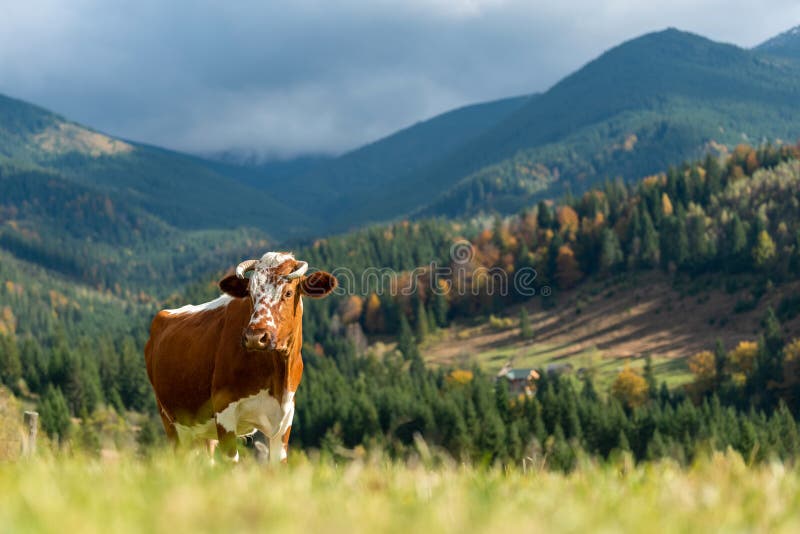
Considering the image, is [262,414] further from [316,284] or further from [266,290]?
[316,284]

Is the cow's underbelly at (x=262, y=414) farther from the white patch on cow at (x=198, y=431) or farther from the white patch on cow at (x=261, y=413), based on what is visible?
the white patch on cow at (x=198, y=431)

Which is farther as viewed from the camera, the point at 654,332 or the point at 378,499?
the point at 654,332

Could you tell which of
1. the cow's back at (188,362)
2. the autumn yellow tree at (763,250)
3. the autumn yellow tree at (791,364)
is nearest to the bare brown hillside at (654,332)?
the autumn yellow tree at (763,250)

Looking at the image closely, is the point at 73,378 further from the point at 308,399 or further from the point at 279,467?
the point at 279,467

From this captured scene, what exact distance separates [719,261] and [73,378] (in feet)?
463

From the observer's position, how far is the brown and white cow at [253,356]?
420 inches

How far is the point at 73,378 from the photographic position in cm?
13225

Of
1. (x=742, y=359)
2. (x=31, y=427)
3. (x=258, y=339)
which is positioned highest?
(x=258, y=339)

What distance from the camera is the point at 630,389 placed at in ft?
460

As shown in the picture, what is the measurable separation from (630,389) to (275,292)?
450 feet

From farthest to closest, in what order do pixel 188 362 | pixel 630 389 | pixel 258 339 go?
pixel 630 389, pixel 188 362, pixel 258 339

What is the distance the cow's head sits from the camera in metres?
10.4

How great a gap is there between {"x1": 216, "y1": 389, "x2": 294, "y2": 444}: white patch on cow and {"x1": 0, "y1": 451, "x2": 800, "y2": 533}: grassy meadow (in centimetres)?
421

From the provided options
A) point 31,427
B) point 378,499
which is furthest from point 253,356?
point 378,499
